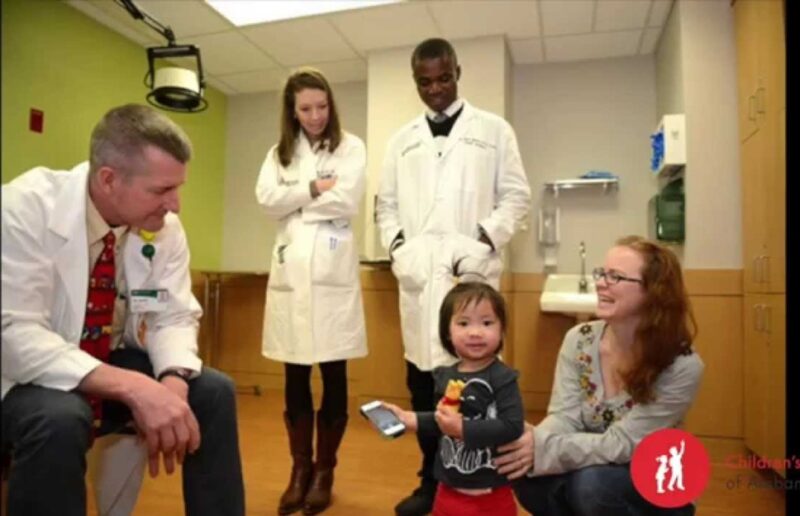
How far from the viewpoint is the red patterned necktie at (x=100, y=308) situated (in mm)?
895

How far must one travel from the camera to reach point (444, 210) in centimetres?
154

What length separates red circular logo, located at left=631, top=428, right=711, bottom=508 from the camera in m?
0.76

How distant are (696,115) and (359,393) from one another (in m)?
2.05

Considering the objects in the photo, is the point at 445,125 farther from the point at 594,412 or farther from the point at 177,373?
the point at 177,373

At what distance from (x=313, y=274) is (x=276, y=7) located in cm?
161

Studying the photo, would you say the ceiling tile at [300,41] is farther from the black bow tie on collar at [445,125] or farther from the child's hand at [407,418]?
the child's hand at [407,418]

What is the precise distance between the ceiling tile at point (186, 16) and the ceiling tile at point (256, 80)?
Answer: 46 cm

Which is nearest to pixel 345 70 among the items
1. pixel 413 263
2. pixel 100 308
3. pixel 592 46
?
pixel 592 46

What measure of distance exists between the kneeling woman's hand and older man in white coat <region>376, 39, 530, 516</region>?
0.42m

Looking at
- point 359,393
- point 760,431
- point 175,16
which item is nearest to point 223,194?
point 175,16

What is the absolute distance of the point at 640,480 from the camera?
31.4 inches

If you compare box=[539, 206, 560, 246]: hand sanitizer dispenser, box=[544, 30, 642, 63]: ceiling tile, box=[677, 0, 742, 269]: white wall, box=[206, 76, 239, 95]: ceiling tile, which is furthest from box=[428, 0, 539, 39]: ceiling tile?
box=[206, 76, 239, 95]: ceiling tile

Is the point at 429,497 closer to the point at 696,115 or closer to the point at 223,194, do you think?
the point at 696,115

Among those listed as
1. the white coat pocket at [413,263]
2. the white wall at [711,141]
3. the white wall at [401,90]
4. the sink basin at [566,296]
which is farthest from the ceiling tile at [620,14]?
the white coat pocket at [413,263]
